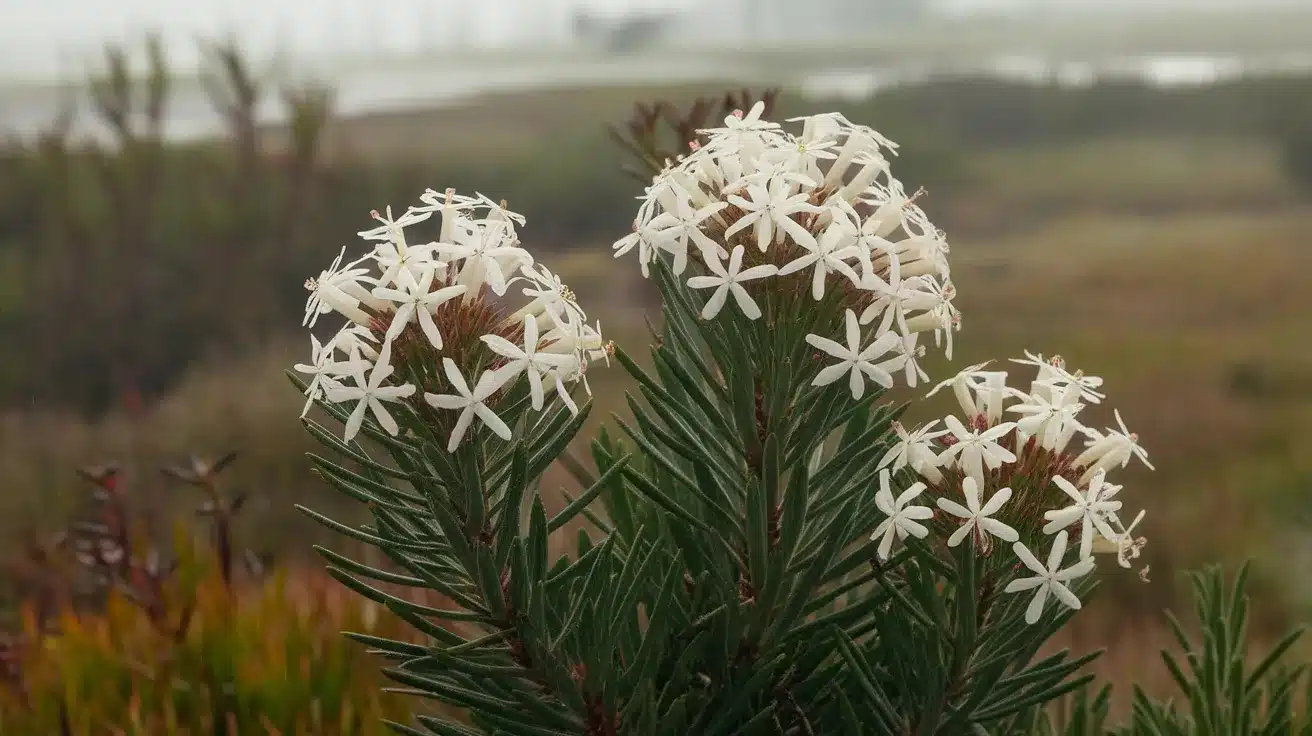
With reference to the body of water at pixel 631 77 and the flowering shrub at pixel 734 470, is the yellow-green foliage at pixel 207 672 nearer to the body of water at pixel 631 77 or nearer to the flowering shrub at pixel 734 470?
the flowering shrub at pixel 734 470

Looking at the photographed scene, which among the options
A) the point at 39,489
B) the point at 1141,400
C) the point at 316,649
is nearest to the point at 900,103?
the point at 1141,400

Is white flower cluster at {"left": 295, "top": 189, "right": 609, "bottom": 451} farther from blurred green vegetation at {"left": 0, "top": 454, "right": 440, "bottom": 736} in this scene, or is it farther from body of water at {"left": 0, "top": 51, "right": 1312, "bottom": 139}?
body of water at {"left": 0, "top": 51, "right": 1312, "bottom": 139}

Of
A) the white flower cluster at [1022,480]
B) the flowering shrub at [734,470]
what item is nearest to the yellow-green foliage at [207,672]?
the flowering shrub at [734,470]

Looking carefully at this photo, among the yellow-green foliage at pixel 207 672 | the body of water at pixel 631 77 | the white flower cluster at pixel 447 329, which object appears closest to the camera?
the white flower cluster at pixel 447 329

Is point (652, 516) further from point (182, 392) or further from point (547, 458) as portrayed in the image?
point (182, 392)

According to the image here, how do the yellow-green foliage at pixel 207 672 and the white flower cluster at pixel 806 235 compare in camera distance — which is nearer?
the white flower cluster at pixel 806 235

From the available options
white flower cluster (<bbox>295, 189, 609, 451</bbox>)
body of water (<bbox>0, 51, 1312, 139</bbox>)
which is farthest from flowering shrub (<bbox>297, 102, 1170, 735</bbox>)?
body of water (<bbox>0, 51, 1312, 139</bbox>)
